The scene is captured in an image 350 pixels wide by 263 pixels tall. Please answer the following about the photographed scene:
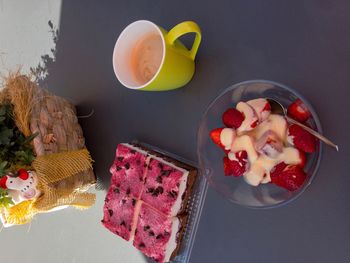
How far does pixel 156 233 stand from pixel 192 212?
0.11 m

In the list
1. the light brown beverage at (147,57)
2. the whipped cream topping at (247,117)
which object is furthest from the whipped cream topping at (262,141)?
the light brown beverage at (147,57)

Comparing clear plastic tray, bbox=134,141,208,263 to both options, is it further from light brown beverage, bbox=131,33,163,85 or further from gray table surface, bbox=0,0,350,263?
light brown beverage, bbox=131,33,163,85

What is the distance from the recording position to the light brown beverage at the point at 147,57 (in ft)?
2.96

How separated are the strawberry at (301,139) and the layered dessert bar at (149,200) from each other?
28 centimetres

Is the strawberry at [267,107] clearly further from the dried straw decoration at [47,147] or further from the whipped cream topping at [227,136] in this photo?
the dried straw decoration at [47,147]

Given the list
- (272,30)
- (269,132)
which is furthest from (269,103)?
(272,30)

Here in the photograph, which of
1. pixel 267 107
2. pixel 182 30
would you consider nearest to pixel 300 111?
pixel 267 107

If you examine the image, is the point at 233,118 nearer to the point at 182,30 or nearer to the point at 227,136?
the point at 227,136

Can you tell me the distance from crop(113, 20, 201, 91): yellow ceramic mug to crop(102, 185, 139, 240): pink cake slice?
315 millimetres

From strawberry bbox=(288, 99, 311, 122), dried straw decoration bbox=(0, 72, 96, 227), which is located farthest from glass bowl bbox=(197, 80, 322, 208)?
dried straw decoration bbox=(0, 72, 96, 227)

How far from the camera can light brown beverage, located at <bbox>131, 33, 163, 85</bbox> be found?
901mm

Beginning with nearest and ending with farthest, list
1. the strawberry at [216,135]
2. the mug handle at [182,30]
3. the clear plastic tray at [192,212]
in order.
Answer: the mug handle at [182,30] < the strawberry at [216,135] < the clear plastic tray at [192,212]

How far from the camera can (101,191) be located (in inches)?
44.8

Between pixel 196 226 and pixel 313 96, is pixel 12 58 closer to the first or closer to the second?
pixel 196 226
